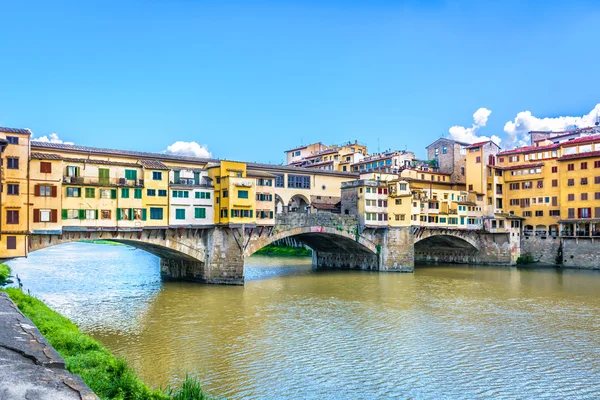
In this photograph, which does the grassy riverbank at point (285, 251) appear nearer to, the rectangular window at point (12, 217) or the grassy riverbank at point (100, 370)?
the rectangular window at point (12, 217)

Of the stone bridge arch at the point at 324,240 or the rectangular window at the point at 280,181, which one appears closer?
the stone bridge arch at the point at 324,240

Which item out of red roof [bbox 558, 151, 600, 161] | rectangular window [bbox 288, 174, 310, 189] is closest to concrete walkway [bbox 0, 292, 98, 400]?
rectangular window [bbox 288, 174, 310, 189]

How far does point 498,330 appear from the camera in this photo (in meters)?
26.5

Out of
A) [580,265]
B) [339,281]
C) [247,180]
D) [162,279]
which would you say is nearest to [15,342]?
[247,180]

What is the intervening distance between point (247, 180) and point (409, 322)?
60.4 ft

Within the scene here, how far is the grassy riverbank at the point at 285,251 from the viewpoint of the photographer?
2933 inches

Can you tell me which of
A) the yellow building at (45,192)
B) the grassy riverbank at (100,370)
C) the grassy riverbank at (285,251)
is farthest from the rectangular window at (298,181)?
the grassy riverbank at (100,370)

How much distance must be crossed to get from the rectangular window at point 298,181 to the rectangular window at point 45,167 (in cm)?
2737

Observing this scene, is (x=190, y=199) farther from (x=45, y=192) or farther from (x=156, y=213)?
(x=45, y=192)

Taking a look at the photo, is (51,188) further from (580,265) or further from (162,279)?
(580,265)

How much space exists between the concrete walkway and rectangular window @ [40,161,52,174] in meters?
19.2

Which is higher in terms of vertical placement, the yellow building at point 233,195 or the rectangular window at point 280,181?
the rectangular window at point 280,181

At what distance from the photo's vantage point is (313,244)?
58.1 m

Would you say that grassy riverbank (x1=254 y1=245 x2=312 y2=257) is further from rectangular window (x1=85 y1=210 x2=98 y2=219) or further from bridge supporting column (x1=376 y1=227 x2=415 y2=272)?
rectangular window (x1=85 y1=210 x2=98 y2=219)
